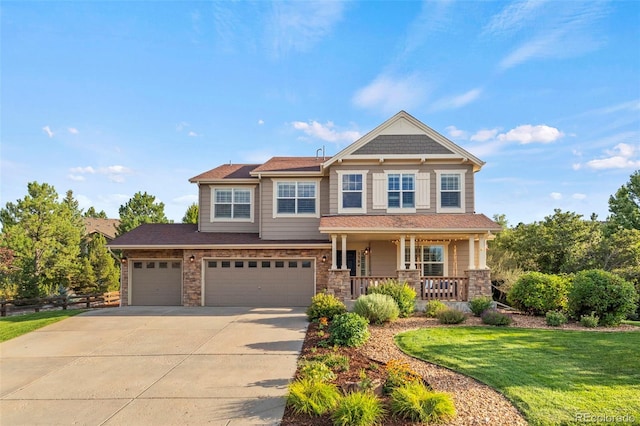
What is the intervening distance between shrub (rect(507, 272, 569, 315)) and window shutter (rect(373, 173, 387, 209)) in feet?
19.2

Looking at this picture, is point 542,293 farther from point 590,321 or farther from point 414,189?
point 414,189

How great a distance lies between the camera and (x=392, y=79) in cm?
1437

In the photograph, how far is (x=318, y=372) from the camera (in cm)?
586

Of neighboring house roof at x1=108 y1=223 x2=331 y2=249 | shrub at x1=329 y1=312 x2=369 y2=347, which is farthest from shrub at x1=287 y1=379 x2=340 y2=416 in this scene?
neighboring house roof at x1=108 y1=223 x2=331 y2=249

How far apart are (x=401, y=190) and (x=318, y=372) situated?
10.5 metres

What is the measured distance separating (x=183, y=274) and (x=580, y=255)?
1838 centimetres

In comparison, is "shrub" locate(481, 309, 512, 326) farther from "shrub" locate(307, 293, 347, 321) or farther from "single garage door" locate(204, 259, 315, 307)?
"single garage door" locate(204, 259, 315, 307)

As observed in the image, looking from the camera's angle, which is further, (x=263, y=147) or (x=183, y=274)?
(x=263, y=147)

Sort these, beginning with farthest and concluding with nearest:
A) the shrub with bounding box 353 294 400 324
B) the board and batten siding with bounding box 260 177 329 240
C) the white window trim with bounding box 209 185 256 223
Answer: the white window trim with bounding box 209 185 256 223 < the board and batten siding with bounding box 260 177 329 240 < the shrub with bounding box 353 294 400 324

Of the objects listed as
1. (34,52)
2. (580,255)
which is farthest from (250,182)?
(580,255)

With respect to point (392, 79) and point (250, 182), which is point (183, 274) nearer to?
point (250, 182)

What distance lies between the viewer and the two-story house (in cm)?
1488

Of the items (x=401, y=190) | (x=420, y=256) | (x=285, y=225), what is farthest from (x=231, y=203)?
(x=420, y=256)

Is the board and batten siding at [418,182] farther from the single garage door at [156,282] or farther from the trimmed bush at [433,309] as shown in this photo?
the single garage door at [156,282]
